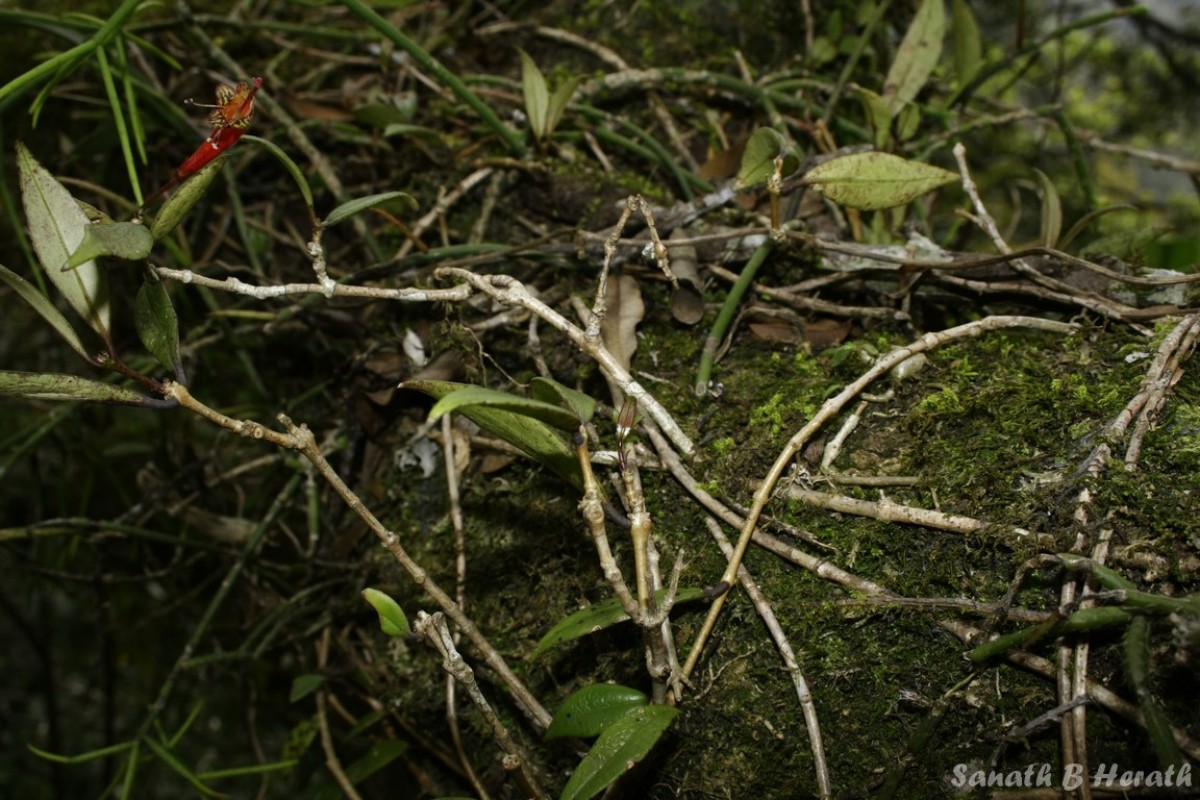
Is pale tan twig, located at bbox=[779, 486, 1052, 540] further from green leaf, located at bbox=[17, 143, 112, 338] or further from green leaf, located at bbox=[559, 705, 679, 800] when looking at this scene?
green leaf, located at bbox=[17, 143, 112, 338]

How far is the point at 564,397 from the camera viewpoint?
0.65 metres

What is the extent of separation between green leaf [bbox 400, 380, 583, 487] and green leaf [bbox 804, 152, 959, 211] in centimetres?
44

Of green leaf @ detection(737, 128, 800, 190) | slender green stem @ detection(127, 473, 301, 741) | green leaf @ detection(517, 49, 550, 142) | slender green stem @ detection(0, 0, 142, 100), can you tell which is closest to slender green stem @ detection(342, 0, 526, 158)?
green leaf @ detection(517, 49, 550, 142)

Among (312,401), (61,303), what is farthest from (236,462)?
(61,303)

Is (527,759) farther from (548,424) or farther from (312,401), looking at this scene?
(312,401)

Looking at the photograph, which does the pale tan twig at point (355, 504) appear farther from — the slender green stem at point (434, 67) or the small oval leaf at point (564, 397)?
the slender green stem at point (434, 67)

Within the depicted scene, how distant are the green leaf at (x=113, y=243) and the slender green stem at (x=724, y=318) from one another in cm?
55

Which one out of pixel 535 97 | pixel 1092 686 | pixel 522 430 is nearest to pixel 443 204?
pixel 535 97

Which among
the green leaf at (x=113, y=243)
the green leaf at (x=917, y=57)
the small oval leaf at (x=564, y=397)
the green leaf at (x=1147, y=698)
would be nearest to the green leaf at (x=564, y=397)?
the small oval leaf at (x=564, y=397)

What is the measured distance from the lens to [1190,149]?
2.69 metres

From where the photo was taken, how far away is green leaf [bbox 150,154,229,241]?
27.8 inches

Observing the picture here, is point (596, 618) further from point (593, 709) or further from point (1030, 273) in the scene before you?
point (1030, 273)

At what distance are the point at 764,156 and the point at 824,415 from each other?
0.30m

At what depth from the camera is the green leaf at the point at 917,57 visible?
1.15m
